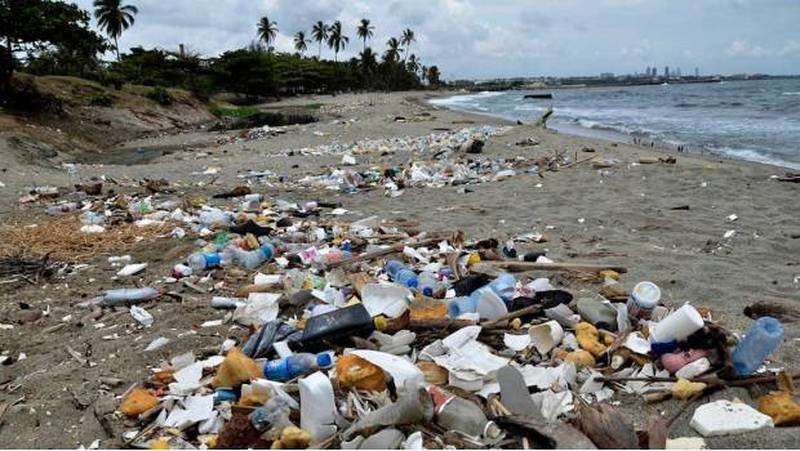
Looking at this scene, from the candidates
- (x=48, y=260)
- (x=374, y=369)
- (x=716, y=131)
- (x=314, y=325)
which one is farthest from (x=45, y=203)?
(x=716, y=131)

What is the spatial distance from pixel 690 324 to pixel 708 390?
342 mm

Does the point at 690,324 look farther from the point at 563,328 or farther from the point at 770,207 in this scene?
the point at 770,207

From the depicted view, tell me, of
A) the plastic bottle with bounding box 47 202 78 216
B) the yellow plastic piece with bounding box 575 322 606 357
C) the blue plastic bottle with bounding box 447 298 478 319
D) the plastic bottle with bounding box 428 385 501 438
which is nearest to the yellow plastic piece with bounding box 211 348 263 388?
the plastic bottle with bounding box 428 385 501 438

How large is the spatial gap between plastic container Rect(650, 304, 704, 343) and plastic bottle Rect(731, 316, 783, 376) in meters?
0.21

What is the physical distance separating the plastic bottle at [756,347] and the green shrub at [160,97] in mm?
31339

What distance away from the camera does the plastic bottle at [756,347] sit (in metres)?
2.68

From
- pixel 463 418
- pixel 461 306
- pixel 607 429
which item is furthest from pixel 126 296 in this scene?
pixel 607 429

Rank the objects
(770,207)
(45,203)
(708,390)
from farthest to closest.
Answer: (45,203) < (770,207) < (708,390)

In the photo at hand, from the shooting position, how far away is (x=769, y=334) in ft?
8.75

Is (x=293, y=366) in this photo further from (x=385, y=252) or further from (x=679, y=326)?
(x=385, y=252)

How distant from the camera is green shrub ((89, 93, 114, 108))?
79.3 feet

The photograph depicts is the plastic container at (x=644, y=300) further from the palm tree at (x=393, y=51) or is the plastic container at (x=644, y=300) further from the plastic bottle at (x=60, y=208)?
the palm tree at (x=393, y=51)

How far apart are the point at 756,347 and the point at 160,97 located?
31864 mm

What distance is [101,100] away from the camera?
24516 millimetres
